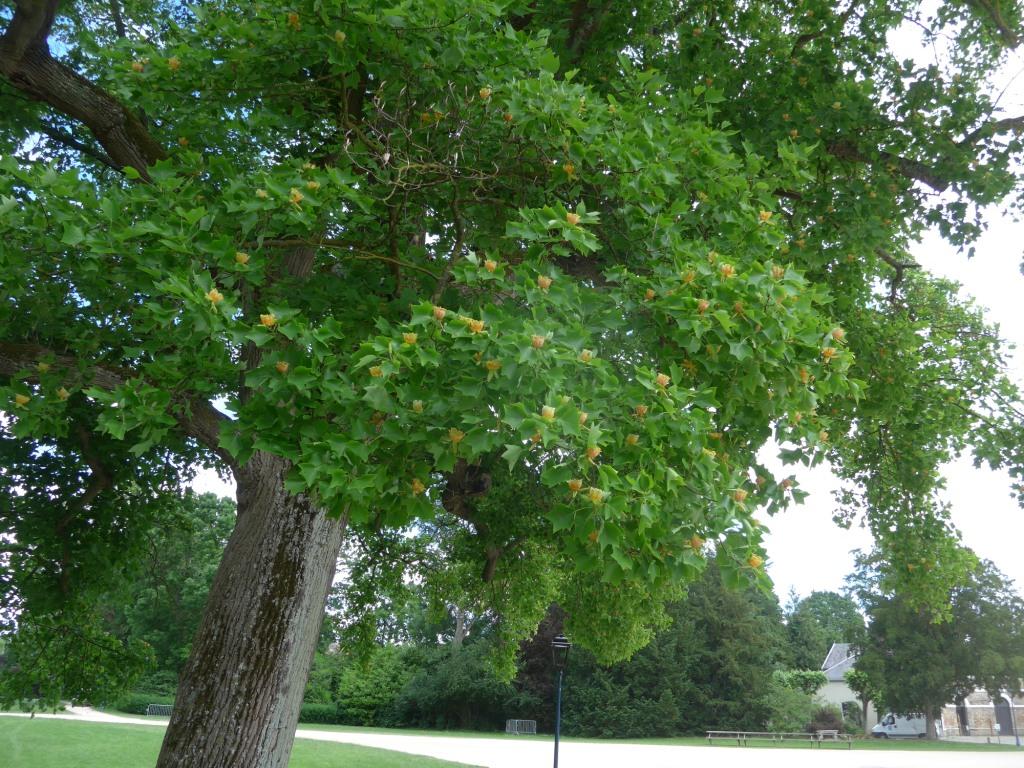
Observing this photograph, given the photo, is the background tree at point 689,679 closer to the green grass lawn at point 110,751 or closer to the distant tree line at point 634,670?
the distant tree line at point 634,670

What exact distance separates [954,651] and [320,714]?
30.8 m

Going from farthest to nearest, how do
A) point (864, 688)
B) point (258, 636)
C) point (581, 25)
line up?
1. point (864, 688)
2. point (581, 25)
3. point (258, 636)

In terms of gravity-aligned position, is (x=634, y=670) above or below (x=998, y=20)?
below

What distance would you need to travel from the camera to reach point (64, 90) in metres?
6.24

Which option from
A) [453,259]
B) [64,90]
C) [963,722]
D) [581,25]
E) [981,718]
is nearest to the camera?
[453,259]

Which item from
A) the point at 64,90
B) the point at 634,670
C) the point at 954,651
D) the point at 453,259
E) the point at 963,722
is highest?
the point at 954,651

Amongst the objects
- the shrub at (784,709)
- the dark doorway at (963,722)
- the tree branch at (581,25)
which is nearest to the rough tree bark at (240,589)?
the tree branch at (581,25)

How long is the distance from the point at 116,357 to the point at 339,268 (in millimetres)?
2354

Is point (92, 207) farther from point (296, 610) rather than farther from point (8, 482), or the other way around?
point (8, 482)

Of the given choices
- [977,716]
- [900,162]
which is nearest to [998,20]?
[900,162]

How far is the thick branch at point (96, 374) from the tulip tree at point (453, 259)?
2cm

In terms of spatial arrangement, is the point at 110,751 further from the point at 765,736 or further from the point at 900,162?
the point at 765,736

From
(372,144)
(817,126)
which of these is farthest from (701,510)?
(817,126)

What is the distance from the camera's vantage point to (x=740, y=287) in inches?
158
